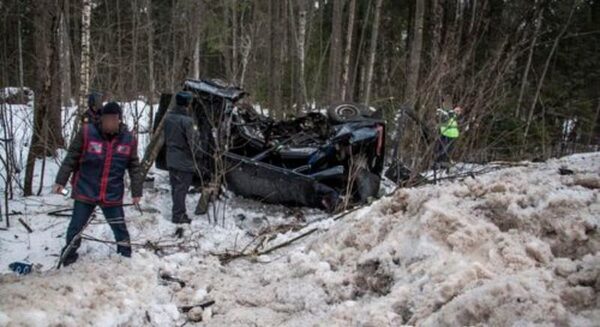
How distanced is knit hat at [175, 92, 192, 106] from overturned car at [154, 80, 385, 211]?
1.59 ft

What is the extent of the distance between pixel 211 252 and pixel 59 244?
1.81m

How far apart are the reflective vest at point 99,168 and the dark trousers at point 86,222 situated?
0.09 meters

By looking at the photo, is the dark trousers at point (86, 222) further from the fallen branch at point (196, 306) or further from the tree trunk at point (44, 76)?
the tree trunk at point (44, 76)

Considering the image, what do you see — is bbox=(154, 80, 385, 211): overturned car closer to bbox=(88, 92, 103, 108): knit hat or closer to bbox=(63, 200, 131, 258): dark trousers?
bbox=(88, 92, 103, 108): knit hat

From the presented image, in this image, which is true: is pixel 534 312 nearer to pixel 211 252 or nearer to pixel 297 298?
pixel 297 298

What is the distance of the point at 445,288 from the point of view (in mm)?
3184

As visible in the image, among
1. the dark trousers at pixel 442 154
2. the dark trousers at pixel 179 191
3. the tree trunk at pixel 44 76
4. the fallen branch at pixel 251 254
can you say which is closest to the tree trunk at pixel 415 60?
the dark trousers at pixel 442 154

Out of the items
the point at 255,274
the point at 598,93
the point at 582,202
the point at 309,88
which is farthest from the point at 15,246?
the point at 598,93

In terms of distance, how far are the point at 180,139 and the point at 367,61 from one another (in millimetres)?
13159

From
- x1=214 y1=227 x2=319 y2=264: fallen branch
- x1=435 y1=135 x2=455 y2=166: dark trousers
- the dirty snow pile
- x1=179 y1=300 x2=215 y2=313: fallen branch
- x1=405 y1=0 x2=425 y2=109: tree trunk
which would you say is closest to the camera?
the dirty snow pile

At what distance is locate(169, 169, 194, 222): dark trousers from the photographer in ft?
21.4

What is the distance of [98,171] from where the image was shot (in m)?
4.95

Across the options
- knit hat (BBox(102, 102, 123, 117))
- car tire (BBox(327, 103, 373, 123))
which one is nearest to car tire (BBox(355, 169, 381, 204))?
car tire (BBox(327, 103, 373, 123))

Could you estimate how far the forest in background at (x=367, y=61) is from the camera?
7.54 m
